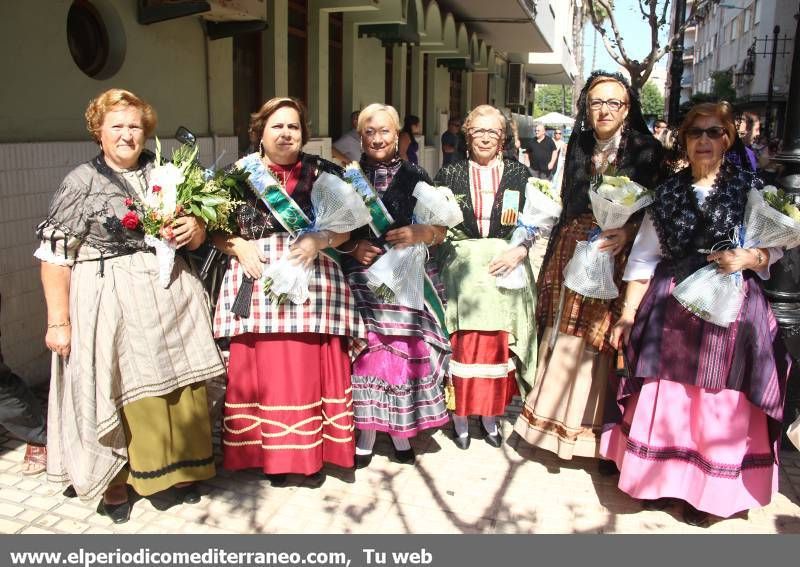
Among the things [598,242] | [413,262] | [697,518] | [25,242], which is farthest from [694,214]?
[25,242]

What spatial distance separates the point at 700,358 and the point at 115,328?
256 centimetres

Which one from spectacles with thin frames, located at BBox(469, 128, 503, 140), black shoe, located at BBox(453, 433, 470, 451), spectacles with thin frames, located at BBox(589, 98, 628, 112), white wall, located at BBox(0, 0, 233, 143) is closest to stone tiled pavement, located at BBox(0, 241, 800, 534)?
black shoe, located at BBox(453, 433, 470, 451)

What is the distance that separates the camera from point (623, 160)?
11.4 feet

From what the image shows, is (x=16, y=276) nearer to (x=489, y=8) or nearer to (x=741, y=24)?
(x=489, y=8)

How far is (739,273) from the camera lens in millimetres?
3008

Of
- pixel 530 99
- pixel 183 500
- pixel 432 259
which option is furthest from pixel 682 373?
pixel 530 99

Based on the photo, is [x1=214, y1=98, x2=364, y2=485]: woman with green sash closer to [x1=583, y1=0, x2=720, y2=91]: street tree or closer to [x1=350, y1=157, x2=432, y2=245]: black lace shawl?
[x1=350, y1=157, x2=432, y2=245]: black lace shawl

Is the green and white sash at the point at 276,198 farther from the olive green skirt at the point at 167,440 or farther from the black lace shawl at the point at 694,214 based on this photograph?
the black lace shawl at the point at 694,214

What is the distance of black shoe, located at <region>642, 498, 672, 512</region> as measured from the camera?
3439 mm

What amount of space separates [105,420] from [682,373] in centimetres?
254

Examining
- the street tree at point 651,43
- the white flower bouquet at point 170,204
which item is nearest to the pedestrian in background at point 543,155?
the street tree at point 651,43

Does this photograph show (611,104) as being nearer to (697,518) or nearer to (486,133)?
(486,133)

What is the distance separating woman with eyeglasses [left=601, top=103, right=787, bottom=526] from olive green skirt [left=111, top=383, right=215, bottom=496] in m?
2.02

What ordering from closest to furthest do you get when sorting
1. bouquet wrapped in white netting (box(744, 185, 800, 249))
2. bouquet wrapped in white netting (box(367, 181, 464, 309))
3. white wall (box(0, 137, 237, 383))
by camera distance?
bouquet wrapped in white netting (box(744, 185, 800, 249)) → bouquet wrapped in white netting (box(367, 181, 464, 309)) → white wall (box(0, 137, 237, 383))
